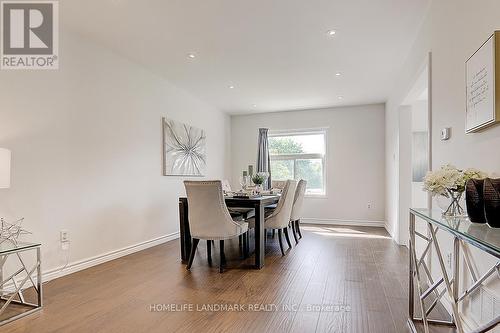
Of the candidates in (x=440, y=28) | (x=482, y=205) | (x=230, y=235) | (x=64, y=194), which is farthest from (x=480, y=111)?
(x=64, y=194)

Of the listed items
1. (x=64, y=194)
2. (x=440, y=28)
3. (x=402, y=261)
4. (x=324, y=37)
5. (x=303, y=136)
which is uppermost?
(x=324, y=37)

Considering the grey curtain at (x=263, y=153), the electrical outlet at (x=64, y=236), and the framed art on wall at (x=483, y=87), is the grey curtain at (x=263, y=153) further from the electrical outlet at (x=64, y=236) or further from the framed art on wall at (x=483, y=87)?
the framed art on wall at (x=483, y=87)

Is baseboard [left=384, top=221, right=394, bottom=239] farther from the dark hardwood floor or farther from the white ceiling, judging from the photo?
the white ceiling

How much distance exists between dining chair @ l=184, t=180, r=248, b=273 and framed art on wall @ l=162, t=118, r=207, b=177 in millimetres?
1713

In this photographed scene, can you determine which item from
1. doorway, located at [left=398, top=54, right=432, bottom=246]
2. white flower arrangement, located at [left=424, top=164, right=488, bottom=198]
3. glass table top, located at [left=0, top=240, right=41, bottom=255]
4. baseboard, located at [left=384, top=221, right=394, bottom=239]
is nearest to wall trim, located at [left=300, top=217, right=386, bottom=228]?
baseboard, located at [left=384, top=221, right=394, bottom=239]

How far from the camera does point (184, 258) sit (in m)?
3.67

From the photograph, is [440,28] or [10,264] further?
[10,264]

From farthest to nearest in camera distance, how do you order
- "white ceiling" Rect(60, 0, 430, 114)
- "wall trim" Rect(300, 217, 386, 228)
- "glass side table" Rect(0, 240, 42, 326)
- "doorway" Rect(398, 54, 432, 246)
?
"wall trim" Rect(300, 217, 386, 228), "doorway" Rect(398, 54, 432, 246), "white ceiling" Rect(60, 0, 430, 114), "glass side table" Rect(0, 240, 42, 326)

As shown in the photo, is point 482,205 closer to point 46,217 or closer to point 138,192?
point 46,217

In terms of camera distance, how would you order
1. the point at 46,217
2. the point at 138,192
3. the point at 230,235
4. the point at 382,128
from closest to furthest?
the point at 46,217, the point at 230,235, the point at 138,192, the point at 382,128

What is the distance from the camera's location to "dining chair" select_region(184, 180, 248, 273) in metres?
3.14

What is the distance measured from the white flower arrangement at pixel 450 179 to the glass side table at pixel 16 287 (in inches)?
112

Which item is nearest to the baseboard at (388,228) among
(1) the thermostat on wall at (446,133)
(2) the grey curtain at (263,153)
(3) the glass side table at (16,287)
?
(2) the grey curtain at (263,153)

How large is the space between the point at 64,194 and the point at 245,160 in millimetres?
4527
